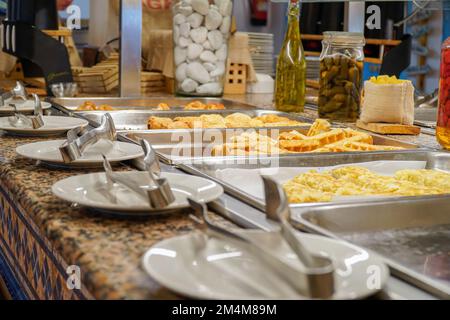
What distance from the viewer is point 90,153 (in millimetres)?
1433

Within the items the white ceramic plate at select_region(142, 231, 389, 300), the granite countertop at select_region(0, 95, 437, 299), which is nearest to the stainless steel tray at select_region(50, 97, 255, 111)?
the granite countertop at select_region(0, 95, 437, 299)

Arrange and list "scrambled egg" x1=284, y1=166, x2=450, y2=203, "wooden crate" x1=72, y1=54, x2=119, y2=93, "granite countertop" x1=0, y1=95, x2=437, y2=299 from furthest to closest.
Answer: "wooden crate" x1=72, y1=54, x2=119, y2=93, "scrambled egg" x1=284, y1=166, x2=450, y2=203, "granite countertop" x1=0, y1=95, x2=437, y2=299

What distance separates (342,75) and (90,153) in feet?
3.26

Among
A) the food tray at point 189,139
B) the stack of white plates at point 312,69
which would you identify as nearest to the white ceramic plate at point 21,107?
the food tray at point 189,139

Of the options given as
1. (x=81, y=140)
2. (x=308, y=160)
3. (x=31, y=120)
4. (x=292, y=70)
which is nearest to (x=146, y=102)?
(x=292, y=70)

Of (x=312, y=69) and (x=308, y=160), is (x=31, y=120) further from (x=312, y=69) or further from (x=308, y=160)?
(x=312, y=69)

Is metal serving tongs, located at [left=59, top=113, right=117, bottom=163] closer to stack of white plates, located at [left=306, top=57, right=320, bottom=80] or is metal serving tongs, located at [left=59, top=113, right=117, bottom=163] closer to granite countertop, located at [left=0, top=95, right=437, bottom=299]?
granite countertop, located at [left=0, top=95, right=437, bottom=299]

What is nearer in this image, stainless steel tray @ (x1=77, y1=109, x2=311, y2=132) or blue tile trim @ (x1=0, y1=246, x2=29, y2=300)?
blue tile trim @ (x1=0, y1=246, x2=29, y2=300)

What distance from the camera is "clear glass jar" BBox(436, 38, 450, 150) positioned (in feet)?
5.51

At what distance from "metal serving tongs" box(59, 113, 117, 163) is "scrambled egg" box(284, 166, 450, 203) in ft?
1.22

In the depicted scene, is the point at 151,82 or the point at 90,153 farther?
the point at 151,82

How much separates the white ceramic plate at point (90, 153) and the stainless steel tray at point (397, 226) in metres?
0.46

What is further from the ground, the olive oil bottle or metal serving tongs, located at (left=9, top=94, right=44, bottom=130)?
the olive oil bottle
